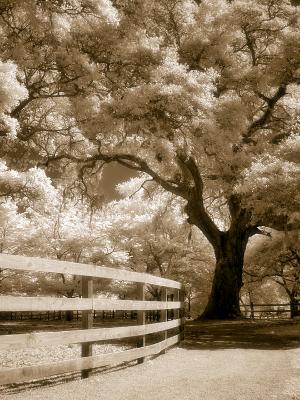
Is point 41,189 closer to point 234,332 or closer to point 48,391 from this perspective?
point 234,332

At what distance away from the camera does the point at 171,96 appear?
13.3 metres

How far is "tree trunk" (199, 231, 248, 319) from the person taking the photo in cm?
2027

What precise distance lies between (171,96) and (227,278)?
33.1 ft

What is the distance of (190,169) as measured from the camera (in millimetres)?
19656

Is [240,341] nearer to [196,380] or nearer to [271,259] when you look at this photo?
[196,380]

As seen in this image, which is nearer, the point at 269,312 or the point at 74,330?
the point at 74,330

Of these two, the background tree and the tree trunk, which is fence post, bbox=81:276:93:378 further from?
the background tree

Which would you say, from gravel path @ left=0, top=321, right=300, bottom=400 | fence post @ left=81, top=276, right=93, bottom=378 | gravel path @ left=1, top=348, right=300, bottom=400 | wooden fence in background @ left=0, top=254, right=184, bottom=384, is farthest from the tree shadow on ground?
fence post @ left=81, top=276, right=93, bottom=378

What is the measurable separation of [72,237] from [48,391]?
121 ft

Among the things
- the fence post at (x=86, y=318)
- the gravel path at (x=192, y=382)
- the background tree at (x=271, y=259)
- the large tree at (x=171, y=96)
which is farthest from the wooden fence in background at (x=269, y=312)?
the fence post at (x=86, y=318)

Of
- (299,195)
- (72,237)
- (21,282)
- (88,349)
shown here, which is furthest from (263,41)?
(21,282)

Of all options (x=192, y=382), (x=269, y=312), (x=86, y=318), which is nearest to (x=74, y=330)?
(x=86, y=318)

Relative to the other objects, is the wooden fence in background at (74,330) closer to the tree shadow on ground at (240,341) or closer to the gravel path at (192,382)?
the gravel path at (192,382)

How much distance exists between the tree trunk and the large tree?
0.14 ft
